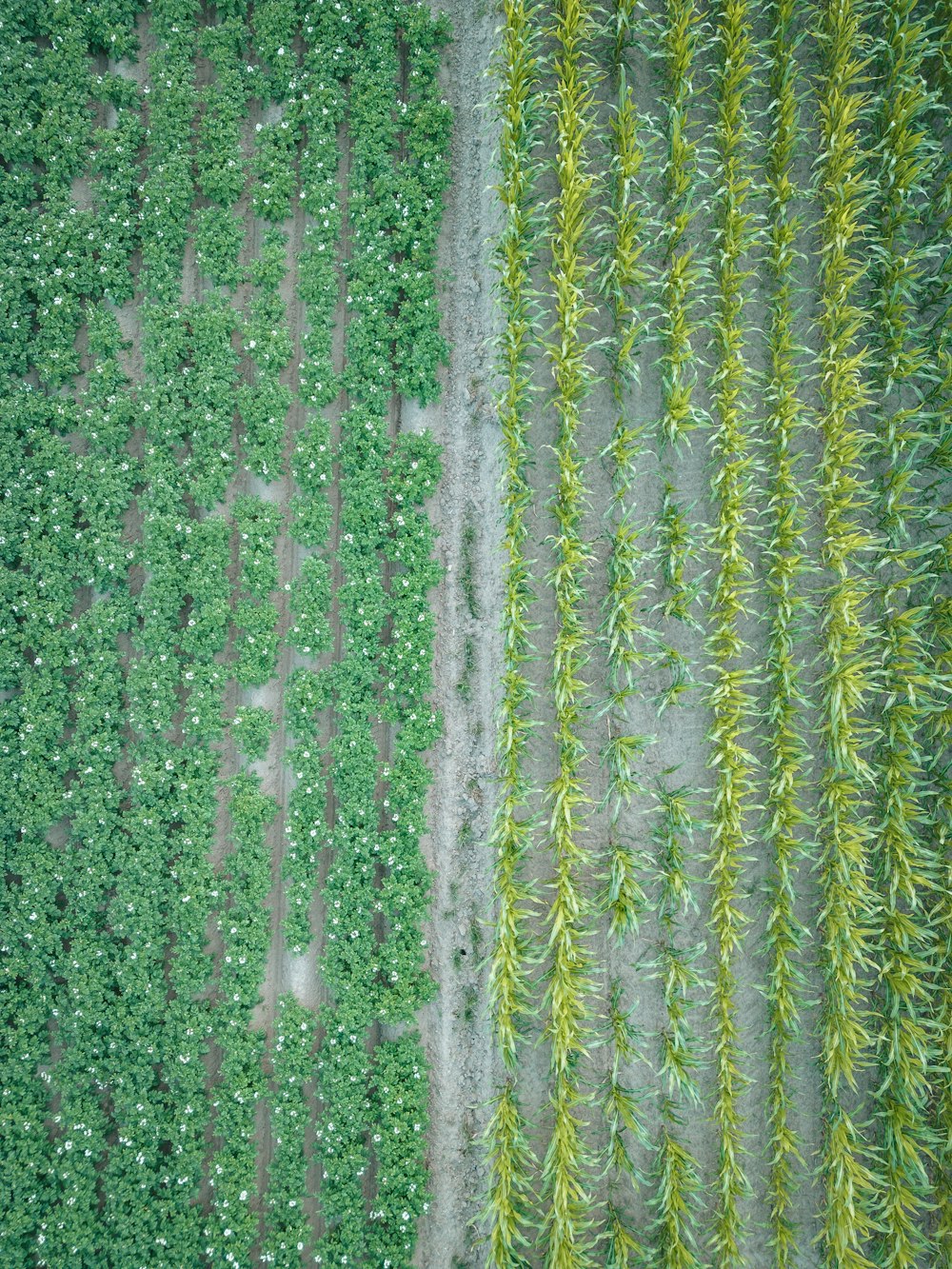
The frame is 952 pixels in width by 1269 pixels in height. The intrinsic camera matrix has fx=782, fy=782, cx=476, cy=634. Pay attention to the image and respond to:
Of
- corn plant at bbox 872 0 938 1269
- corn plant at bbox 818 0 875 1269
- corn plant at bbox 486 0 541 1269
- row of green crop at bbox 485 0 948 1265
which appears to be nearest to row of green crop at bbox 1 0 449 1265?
corn plant at bbox 486 0 541 1269

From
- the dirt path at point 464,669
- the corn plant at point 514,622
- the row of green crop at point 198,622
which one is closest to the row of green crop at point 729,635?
the corn plant at point 514,622

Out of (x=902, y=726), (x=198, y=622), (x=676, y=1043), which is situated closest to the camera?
(x=676, y=1043)

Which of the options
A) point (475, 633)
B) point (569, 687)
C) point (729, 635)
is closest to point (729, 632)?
point (729, 635)

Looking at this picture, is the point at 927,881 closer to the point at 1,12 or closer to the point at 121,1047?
the point at 121,1047

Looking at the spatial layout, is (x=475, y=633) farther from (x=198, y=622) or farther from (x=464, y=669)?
(x=198, y=622)

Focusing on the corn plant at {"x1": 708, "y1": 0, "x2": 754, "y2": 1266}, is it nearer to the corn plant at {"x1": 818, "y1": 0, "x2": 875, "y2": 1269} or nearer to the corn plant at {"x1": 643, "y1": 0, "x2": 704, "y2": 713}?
the corn plant at {"x1": 643, "y1": 0, "x2": 704, "y2": 713}

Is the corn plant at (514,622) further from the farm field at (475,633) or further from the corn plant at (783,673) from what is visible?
the corn plant at (783,673)
